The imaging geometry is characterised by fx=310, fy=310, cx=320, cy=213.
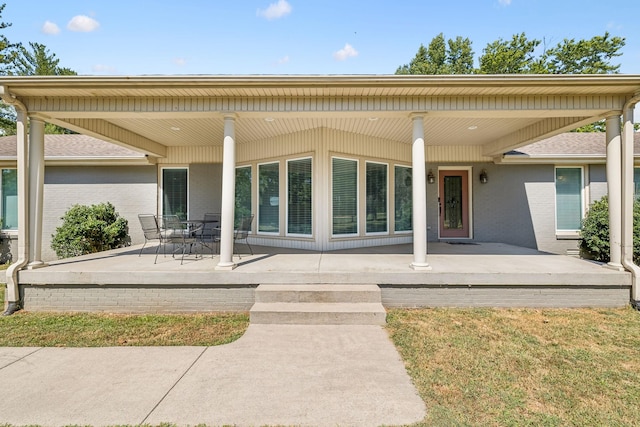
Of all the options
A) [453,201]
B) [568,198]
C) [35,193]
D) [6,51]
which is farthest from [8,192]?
[568,198]

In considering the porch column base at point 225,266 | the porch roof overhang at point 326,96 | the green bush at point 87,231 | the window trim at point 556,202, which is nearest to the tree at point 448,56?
the window trim at point 556,202

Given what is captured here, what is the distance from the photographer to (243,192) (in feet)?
26.5

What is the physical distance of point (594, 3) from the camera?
477 inches

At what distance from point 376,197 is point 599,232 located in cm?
502

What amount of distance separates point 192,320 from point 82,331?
1.25m

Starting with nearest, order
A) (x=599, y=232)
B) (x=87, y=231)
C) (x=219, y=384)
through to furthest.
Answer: (x=219, y=384) → (x=599, y=232) → (x=87, y=231)

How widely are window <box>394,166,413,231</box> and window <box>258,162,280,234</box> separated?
298cm

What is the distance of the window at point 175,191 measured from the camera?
340 inches

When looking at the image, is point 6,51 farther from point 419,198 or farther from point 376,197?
point 419,198

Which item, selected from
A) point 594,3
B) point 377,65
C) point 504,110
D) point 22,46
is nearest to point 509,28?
point 594,3

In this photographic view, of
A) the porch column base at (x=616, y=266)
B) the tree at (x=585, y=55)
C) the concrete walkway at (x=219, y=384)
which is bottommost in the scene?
the concrete walkway at (x=219, y=384)

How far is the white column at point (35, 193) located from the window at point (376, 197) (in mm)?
6015

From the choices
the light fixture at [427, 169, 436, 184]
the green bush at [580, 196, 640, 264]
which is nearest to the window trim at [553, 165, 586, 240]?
the green bush at [580, 196, 640, 264]

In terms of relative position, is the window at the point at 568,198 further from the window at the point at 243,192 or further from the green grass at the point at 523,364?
the window at the point at 243,192
